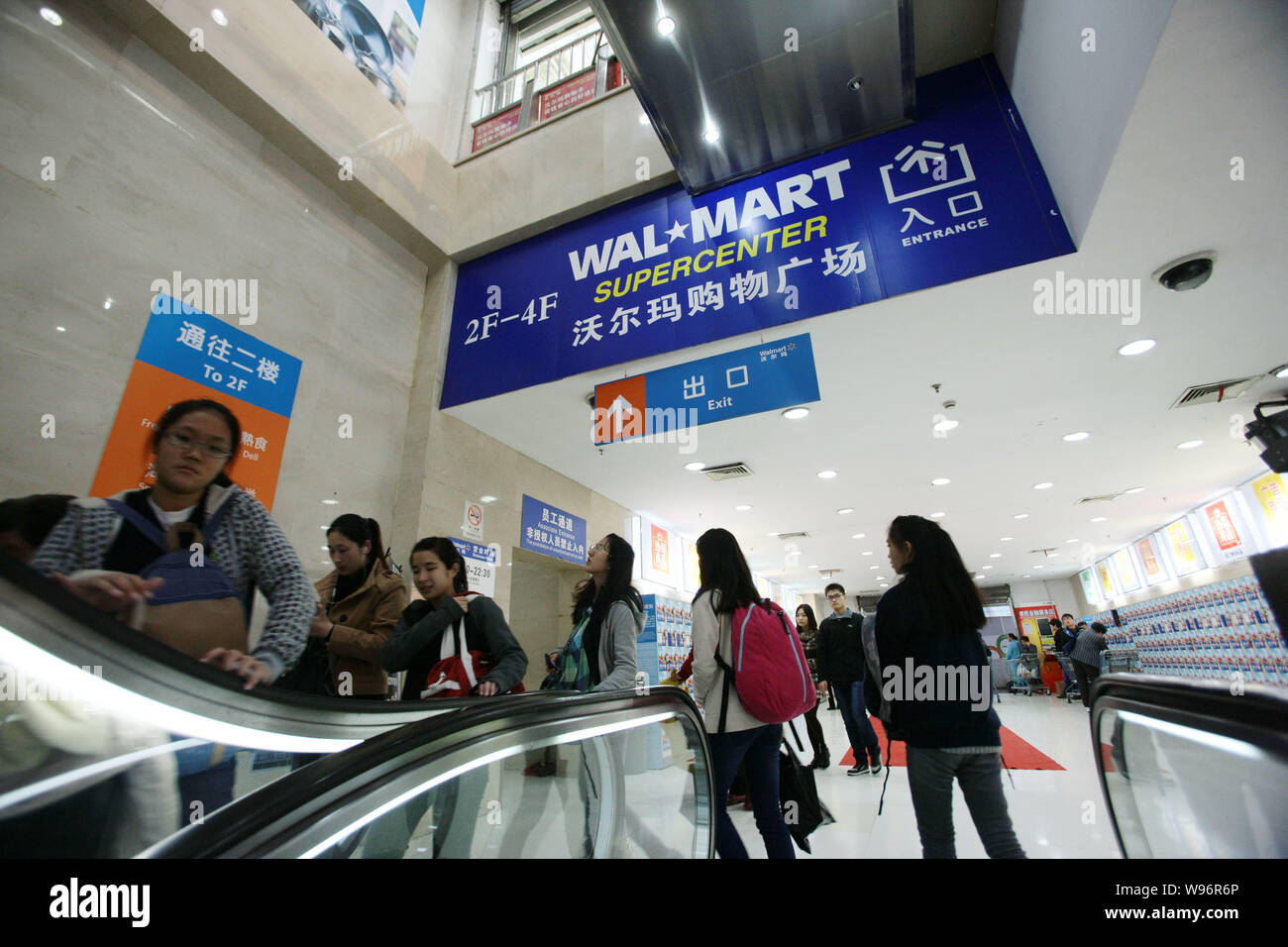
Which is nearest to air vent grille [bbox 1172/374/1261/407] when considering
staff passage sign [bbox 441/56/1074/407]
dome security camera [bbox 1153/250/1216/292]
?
dome security camera [bbox 1153/250/1216/292]

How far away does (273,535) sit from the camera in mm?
1759

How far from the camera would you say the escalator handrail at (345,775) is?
61 centimetres

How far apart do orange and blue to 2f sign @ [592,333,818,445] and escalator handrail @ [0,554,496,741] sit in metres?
2.99

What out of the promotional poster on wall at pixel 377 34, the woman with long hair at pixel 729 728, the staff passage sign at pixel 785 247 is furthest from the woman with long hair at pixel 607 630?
the promotional poster on wall at pixel 377 34

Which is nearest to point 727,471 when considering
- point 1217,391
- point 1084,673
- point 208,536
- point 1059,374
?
point 1059,374

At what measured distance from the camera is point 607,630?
270cm

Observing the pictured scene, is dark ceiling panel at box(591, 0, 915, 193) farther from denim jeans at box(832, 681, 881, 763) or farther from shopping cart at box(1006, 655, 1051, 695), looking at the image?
shopping cart at box(1006, 655, 1051, 695)

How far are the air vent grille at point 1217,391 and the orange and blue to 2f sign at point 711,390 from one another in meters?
4.66

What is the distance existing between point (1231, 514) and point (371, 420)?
13205 millimetres

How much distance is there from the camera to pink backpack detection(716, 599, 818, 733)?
2260 millimetres

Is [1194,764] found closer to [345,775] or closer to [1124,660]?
[345,775]

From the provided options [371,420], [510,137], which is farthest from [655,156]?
[371,420]

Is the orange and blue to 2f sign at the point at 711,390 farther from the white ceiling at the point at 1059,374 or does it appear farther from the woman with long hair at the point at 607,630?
the woman with long hair at the point at 607,630

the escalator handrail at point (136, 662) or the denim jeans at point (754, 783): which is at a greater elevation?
the escalator handrail at point (136, 662)
